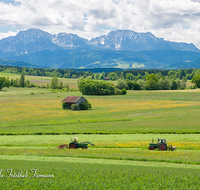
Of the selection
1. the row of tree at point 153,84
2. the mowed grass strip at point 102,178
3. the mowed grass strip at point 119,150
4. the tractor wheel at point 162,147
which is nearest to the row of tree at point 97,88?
the row of tree at point 153,84

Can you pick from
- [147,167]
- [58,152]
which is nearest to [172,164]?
[147,167]

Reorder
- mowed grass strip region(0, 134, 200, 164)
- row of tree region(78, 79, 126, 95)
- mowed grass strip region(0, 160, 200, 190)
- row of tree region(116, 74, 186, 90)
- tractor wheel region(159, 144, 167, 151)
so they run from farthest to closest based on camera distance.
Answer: row of tree region(116, 74, 186, 90) < row of tree region(78, 79, 126, 95) < tractor wheel region(159, 144, 167, 151) < mowed grass strip region(0, 134, 200, 164) < mowed grass strip region(0, 160, 200, 190)

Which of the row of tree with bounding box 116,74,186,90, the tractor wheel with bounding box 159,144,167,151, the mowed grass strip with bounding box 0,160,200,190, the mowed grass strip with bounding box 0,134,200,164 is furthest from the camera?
the row of tree with bounding box 116,74,186,90

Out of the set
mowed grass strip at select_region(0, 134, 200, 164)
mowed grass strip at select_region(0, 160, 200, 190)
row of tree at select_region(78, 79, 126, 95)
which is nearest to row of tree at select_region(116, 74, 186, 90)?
row of tree at select_region(78, 79, 126, 95)

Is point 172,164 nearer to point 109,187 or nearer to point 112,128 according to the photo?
→ point 109,187

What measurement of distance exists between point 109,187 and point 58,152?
479 inches

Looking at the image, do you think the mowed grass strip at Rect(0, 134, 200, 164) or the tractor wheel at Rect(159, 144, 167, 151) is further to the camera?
the tractor wheel at Rect(159, 144, 167, 151)

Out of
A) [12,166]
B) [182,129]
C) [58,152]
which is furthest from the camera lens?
[182,129]

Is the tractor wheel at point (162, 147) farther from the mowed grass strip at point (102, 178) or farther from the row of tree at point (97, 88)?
the row of tree at point (97, 88)

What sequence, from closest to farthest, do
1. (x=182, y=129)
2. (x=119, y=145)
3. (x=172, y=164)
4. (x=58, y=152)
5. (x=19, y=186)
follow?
(x=19, y=186), (x=172, y=164), (x=58, y=152), (x=119, y=145), (x=182, y=129)

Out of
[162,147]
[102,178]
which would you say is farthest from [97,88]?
[102,178]

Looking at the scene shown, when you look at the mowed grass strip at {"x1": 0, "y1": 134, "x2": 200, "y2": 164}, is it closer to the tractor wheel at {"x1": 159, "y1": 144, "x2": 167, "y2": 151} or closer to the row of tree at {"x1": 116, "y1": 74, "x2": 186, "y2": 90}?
the tractor wheel at {"x1": 159, "y1": 144, "x2": 167, "y2": 151}

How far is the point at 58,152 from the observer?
86.4 feet

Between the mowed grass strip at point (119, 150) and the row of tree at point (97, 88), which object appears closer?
the mowed grass strip at point (119, 150)
